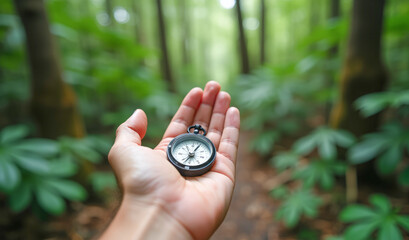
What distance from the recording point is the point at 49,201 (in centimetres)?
199

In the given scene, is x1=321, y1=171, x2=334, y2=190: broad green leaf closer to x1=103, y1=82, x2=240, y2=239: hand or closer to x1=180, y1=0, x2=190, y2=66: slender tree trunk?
x1=103, y1=82, x2=240, y2=239: hand

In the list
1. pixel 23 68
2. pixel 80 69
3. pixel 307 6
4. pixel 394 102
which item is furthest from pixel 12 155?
pixel 307 6

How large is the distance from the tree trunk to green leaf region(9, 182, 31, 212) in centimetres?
361

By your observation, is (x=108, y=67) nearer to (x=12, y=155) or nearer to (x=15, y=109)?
(x=15, y=109)

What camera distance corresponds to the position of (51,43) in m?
2.74

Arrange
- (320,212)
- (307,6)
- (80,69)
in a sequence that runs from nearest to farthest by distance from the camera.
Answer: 1. (320,212)
2. (80,69)
3. (307,6)

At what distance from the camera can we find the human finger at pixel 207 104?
176cm

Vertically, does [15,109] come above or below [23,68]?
below

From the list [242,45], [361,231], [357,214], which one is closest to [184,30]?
[242,45]

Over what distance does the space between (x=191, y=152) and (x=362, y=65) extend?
244 cm

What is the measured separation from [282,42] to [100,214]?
717 inches

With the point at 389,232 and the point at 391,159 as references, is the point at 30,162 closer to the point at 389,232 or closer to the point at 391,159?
the point at 389,232

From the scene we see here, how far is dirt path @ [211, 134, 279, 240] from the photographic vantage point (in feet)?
9.67

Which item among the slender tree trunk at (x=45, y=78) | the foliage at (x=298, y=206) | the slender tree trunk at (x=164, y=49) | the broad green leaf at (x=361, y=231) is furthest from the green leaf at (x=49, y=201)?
the slender tree trunk at (x=164, y=49)
